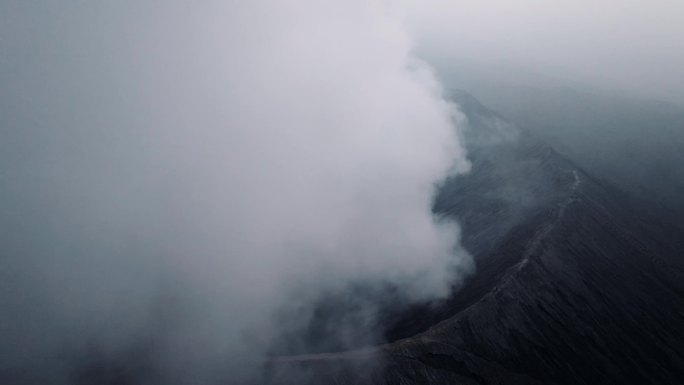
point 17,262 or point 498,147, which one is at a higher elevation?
point 498,147

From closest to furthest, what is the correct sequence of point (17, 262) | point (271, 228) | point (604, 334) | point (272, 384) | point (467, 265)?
point (272, 384), point (604, 334), point (17, 262), point (467, 265), point (271, 228)

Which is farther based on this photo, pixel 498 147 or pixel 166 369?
pixel 498 147

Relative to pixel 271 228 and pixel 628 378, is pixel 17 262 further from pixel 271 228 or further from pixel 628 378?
pixel 628 378

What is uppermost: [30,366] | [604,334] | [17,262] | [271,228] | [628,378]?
[271,228]

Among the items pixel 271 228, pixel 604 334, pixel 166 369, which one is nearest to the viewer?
pixel 166 369

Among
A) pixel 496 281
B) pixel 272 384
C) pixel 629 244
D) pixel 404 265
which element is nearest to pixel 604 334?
pixel 496 281

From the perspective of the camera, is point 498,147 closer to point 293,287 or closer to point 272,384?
point 293,287

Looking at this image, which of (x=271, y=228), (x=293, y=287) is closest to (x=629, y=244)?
(x=293, y=287)
